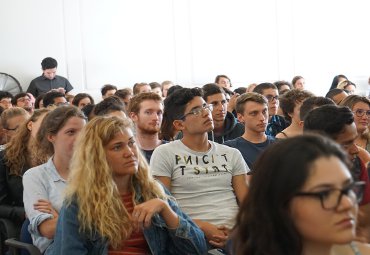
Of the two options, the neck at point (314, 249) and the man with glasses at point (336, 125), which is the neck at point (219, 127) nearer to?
the man with glasses at point (336, 125)

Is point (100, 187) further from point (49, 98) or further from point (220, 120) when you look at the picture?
point (49, 98)

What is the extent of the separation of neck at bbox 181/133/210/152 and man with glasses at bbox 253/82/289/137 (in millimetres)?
1683

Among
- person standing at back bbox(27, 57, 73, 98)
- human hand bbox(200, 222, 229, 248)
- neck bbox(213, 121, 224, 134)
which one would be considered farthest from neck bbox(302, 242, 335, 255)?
person standing at back bbox(27, 57, 73, 98)

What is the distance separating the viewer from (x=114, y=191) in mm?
2539

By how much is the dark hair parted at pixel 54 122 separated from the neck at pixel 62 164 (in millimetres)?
147

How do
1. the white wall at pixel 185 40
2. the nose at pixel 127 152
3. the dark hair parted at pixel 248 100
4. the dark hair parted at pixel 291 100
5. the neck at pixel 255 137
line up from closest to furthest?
the nose at pixel 127 152 < the neck at pixel 255 137 < the dark hair parted at pixel 248 100 < the dark hair parted at pixel 291 100 < the white wall at pixel 185 40

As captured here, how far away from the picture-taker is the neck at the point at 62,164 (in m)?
3.13

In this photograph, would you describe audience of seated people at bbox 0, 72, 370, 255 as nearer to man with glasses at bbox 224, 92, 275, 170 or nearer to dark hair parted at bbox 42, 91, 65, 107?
man with glasses at bbox 224, 92, 275, 170

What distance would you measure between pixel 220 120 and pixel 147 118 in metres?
0.59

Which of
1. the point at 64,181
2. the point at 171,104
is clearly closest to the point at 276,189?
the point at 64,181

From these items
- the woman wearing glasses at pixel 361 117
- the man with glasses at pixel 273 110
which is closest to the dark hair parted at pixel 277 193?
the woman wearing glasses at pixel 361 117

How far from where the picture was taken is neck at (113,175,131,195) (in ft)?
8.64

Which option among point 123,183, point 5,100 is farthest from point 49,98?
point 123,183

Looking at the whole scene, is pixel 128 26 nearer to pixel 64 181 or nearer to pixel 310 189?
pixel 64 181
